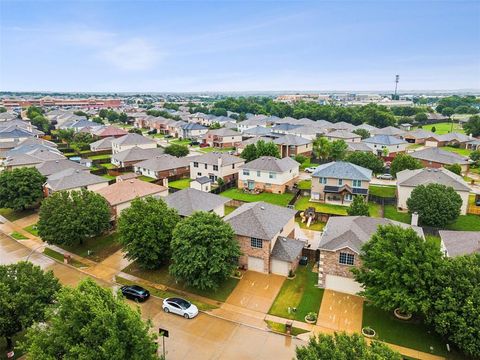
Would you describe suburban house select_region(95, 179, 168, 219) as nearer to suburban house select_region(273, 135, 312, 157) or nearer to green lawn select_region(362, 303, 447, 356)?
green lawn select_region(362, 303, 447, 356)

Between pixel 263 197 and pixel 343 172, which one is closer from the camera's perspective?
pixel 343 172

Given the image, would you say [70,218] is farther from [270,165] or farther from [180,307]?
[270,165]

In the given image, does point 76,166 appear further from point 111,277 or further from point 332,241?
point 332,241

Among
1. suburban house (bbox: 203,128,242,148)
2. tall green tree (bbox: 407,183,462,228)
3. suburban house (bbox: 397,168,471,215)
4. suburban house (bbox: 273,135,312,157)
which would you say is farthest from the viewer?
suburban house (bbox: 203,128,242,148)

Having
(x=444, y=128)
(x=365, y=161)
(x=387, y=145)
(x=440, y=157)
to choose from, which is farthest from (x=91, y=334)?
(x=444, y=128)

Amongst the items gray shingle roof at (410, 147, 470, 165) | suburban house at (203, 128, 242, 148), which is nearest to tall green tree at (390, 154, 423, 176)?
gray shingle roof at (410, 147, 470, 165)
